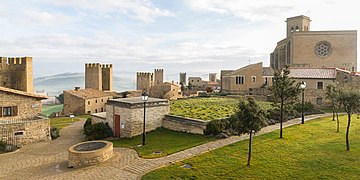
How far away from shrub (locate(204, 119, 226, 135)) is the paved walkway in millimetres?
1187

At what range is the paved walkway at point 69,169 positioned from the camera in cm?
1265

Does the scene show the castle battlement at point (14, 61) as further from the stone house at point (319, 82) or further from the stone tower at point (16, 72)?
the stone house at point (319, 82)

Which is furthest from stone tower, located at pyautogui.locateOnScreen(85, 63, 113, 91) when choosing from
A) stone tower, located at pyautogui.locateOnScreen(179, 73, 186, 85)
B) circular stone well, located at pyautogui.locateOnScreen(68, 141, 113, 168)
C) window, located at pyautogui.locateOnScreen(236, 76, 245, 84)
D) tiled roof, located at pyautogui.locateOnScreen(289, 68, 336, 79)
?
circular stone well, located at pyautogui.locateOnScreen(68, 141, 113, 168)

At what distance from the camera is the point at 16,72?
37312 mm

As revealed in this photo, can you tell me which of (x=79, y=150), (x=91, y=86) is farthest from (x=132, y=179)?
(x=91, y=86)

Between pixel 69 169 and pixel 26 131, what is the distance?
856cm

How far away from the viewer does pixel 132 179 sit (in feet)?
38.4

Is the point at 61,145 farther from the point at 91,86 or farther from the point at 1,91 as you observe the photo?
the point at 91,86

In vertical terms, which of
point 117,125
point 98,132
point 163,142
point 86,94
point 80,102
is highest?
point 86,94

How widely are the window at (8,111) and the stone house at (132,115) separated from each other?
321 inches

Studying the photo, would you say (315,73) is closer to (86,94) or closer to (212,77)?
(86,94)

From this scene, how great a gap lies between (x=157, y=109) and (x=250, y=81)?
29091 millimetres

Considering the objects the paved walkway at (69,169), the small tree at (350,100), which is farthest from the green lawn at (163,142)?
the small tree at (350,100)

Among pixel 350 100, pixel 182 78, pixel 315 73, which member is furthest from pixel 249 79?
pixel 182 78
